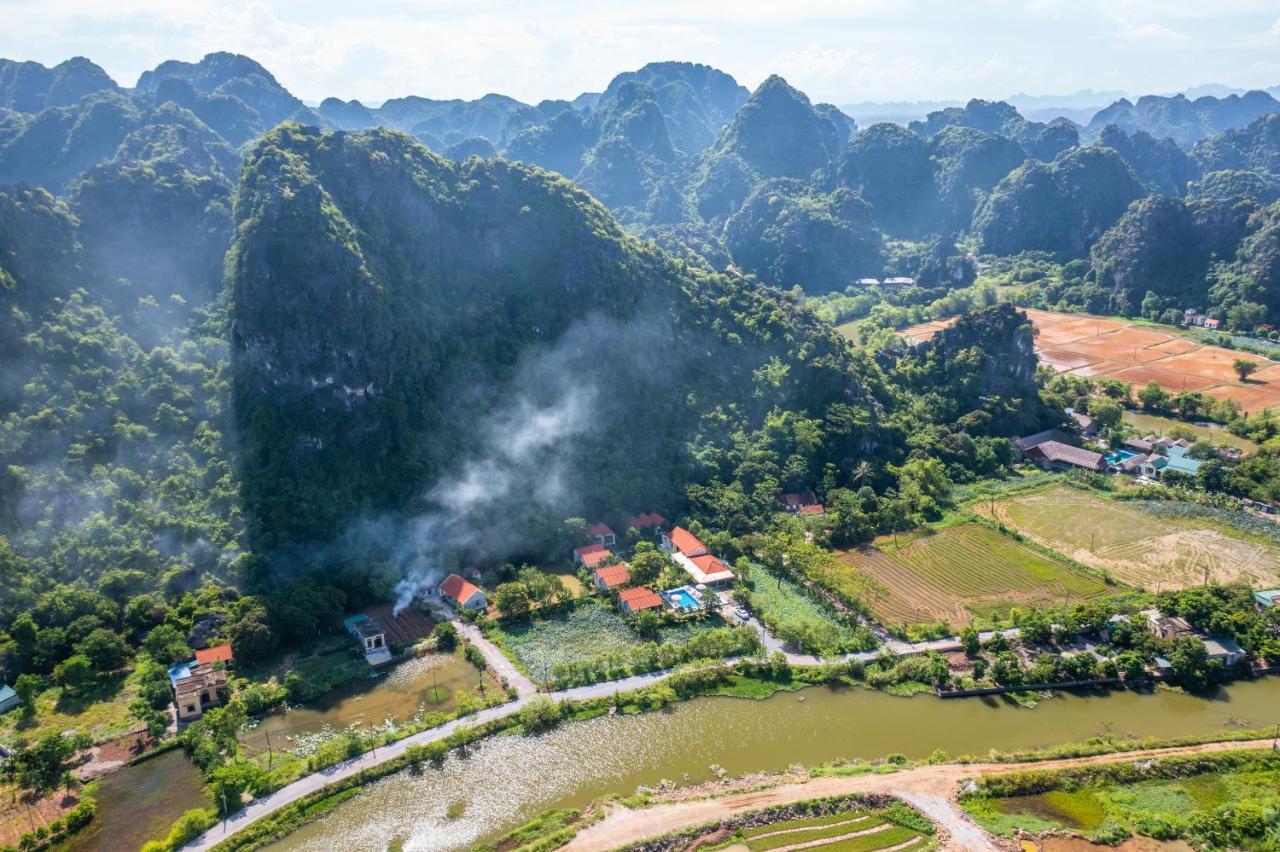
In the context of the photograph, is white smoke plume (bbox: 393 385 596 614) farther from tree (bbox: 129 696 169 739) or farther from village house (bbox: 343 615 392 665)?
tree (bbox: 129 696 169 739)

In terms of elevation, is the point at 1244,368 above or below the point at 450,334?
below

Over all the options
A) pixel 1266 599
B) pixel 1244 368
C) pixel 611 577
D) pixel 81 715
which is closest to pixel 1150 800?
pixel 1266 599

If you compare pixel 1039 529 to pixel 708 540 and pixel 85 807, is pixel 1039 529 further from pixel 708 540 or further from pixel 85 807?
pixel 85 807

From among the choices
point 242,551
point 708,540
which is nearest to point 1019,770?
point 708,540

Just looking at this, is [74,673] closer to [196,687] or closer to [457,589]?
[196,687]

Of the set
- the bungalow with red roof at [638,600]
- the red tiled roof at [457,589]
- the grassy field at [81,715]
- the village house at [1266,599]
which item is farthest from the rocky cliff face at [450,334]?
the village house at [1266,599]

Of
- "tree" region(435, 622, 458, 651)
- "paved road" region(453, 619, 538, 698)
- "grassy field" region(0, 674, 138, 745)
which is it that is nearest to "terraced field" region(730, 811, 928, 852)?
"paved road" region(453, 619, 538, 698)
